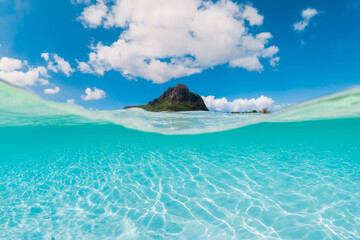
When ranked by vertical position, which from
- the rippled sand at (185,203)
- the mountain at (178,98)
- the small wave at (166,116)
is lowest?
the rippled sand at (185,203)

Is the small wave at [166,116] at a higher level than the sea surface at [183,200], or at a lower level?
higher

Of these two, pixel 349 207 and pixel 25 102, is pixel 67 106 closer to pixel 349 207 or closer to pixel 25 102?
pixel 25 102

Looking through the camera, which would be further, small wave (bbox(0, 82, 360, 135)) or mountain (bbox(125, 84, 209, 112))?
mountain (bbox(125, 84, 209, 112))

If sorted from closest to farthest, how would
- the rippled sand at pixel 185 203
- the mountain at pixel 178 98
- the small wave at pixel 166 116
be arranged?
1. the rippled sand at pixel 185 203
2. the small wave at pixel 166 116
3. the mountain at pixel 178 98

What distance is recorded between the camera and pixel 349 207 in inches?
214

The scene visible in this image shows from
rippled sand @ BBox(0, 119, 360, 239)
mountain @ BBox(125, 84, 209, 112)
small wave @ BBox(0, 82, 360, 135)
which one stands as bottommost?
rippled sand @ BBox(0, 119, 360, 239)

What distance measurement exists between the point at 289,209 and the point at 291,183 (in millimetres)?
2240

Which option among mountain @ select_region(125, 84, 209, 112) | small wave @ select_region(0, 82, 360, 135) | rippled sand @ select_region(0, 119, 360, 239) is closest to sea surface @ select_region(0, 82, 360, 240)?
rippled sand @ select_region(0, 119, 360, 239)

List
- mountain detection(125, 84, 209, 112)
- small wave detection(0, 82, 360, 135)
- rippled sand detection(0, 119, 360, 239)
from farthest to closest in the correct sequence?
mountain detection(125, 84, 209, 112)
small wave detection(0, 82, 360, 135)
rippled sand detection(0, 119, 360, 239)

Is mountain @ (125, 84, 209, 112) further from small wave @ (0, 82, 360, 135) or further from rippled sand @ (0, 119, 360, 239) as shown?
rippled sand @ (0, 119, 360, 239)

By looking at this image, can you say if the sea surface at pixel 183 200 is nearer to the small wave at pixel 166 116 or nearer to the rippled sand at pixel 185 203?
the rippled sand at pixel 185 203

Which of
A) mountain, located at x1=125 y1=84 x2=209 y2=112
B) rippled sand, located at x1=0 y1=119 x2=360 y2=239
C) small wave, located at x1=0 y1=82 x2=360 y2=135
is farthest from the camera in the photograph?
mountain, located at x1=125 y1=84 x2=209 y2=112

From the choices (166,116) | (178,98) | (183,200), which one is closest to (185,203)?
(183,200)

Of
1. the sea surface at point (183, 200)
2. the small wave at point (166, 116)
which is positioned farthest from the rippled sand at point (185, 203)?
the small wave at point (166, 116)
